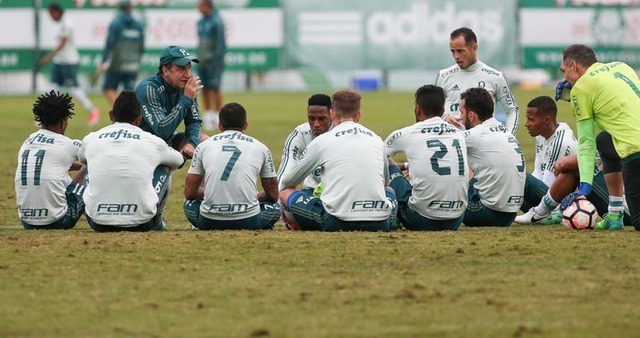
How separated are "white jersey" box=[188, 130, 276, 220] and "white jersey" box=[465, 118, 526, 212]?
191 cm

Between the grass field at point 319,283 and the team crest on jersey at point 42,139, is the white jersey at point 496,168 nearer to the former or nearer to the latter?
the grass field at point 319,283

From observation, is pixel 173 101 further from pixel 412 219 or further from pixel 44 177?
pixel 412 219

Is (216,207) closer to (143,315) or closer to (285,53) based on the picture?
(143,315)

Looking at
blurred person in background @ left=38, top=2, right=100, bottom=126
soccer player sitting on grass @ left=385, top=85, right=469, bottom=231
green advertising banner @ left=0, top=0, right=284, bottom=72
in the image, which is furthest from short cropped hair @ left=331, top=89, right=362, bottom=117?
green advertising banner @ left=0, top=0, right=284, bottom=72

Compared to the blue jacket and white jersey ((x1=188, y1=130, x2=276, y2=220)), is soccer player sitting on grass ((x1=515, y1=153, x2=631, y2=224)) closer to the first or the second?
white jersey ((x1=188, y1=130, x2=276, y2=220))

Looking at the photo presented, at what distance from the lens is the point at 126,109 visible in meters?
10.9

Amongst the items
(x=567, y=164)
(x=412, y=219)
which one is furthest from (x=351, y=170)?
(x=567, y=164)

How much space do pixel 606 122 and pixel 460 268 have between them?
293 centimetres

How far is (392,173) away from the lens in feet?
38.1

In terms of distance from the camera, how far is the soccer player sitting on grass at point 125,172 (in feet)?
34.9

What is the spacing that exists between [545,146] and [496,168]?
63.1 inches

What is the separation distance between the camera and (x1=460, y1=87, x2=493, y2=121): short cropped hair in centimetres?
1173

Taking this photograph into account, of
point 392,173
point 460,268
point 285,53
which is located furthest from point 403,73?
point 460,268

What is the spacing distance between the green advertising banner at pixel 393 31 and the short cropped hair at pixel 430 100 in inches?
1135
